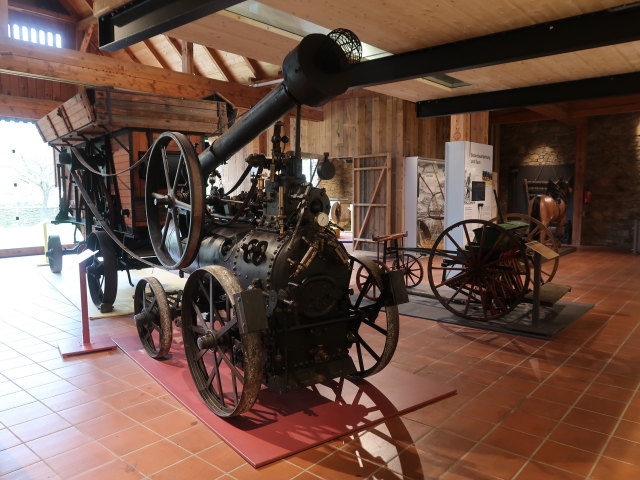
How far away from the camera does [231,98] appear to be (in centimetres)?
983

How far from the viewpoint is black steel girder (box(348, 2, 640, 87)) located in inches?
132

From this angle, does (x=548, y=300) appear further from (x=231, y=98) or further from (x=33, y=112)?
(x=33, y=112)

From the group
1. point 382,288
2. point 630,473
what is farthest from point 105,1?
point 630,473

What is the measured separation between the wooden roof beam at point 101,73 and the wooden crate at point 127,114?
4.59ft

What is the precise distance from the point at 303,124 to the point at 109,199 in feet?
28.0

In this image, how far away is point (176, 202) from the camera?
3.83m

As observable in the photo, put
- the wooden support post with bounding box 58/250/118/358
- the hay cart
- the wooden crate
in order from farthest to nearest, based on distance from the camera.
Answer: the hay cart → the wooden crate → the wooden support post with bounding box 58/250/118/358

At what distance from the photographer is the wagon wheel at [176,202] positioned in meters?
3.41

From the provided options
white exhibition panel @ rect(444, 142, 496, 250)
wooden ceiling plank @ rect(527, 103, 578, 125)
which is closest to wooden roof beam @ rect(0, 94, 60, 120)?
white exhibition panel @ rect(444, 142, 496, 250)

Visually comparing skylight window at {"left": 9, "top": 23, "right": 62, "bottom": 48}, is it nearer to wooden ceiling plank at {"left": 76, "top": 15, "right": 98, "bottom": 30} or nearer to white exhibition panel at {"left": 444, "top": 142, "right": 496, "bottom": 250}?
wooden ceiling plank at {"left": 76, "top": 15, "right": 98, "bottom": 30}

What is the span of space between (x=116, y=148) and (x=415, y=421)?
4.84 meters

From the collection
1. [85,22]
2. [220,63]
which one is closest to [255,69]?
[220,63]

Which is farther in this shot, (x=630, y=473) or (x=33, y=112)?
(x=33, y=112)

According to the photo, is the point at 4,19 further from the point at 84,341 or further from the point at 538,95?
the point at 538,95
